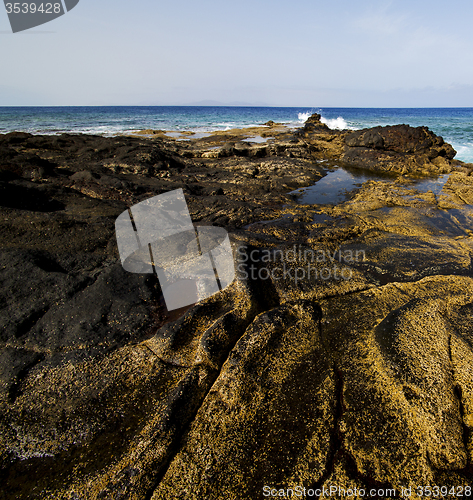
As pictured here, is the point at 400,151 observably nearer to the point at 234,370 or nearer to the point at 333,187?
the point at 333,187

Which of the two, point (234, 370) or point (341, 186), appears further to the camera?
point (341, 186)

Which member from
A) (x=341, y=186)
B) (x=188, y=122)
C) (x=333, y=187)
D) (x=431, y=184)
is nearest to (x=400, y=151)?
(x=431, y=184)

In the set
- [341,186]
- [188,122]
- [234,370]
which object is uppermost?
[188,122]

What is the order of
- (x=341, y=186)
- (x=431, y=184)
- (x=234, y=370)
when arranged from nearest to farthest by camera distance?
(x=234, y=370), (x=341, y=186), (x=431, y=184)

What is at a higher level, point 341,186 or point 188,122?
point 188,122

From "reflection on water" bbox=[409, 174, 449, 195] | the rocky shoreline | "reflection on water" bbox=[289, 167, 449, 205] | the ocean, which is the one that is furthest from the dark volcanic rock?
the rocky shoreline

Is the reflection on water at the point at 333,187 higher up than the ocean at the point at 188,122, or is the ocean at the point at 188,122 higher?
the ocean at the point at 188,122

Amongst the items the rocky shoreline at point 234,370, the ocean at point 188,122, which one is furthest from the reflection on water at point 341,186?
the ocean at point 188,122

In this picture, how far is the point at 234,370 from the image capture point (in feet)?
8.25

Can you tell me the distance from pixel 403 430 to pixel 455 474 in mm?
354

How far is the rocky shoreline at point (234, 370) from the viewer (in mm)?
1930

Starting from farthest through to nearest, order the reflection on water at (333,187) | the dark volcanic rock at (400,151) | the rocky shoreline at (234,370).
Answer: the dark volcanic rock at (400,151)
the reflection on water at (333,187)
the rocky shoreline at (234,370)

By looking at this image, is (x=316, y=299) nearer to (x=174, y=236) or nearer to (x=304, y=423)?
(x=304, y=423)

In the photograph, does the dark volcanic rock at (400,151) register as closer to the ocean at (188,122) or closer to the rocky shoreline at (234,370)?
the ocean at (188,122)
